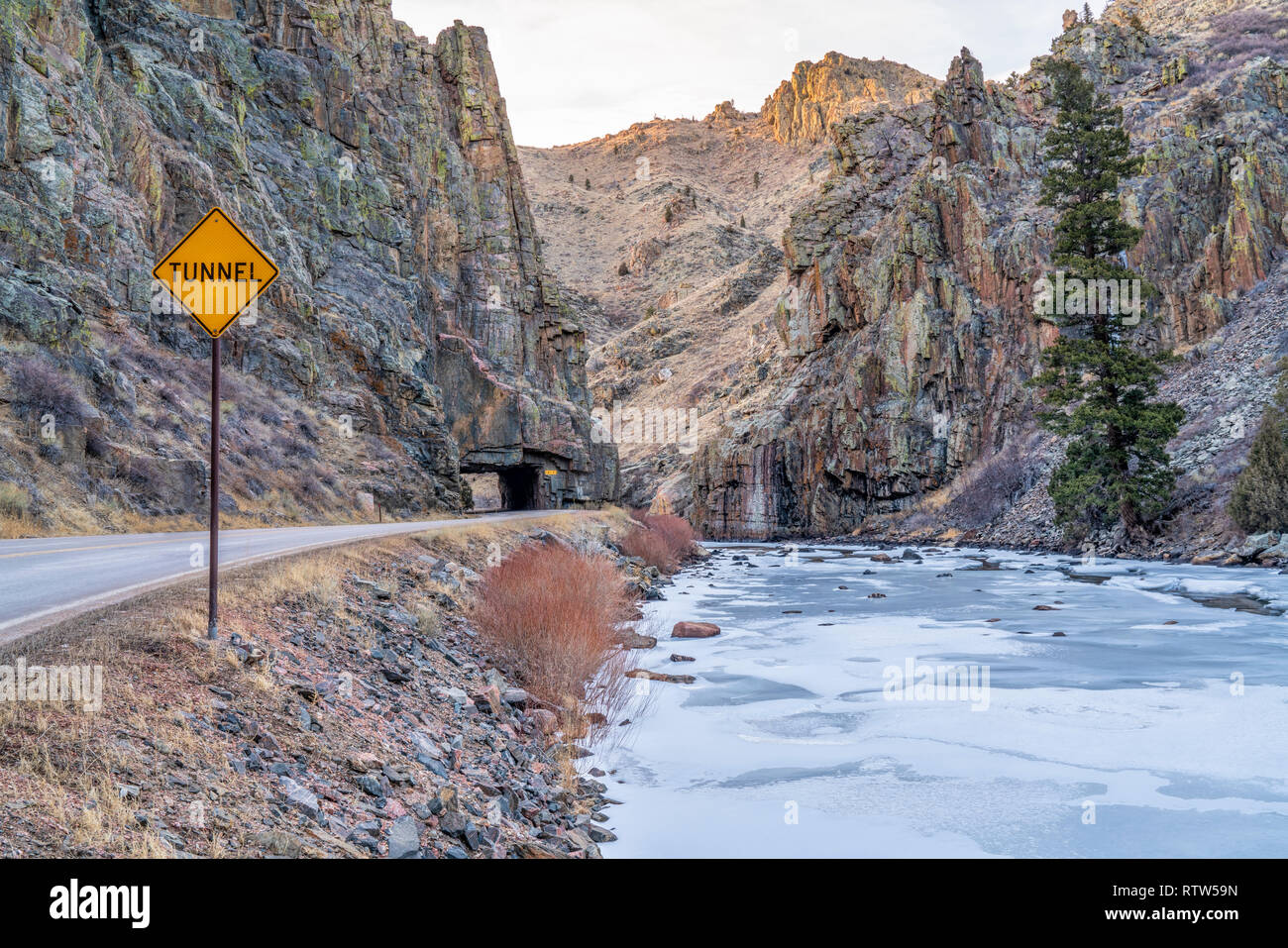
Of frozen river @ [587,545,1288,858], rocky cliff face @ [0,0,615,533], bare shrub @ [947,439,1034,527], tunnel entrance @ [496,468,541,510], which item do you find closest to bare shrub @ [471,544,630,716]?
frozen river @ [587,545,1288,858]

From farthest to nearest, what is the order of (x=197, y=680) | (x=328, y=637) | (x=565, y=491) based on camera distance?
(x=565, y=491)
(x=328, y=637)
(x=197, y=680)

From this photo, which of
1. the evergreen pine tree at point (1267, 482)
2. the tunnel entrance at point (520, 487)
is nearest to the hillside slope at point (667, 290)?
the tunnel entrance at point (520, 487)

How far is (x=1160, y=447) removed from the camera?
36312mm

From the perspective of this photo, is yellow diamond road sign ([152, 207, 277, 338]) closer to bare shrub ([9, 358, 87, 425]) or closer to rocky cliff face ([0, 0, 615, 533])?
rocky cliff face ([0, 0, 615, 533])

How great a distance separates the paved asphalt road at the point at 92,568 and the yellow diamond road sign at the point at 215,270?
3.08m

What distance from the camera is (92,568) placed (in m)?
11.5

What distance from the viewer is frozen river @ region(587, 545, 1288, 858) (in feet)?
26.6

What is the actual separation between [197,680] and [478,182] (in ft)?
205

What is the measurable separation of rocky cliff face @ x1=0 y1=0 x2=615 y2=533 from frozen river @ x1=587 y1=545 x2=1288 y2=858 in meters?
16.7

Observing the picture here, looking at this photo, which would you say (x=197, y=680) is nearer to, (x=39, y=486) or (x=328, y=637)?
(x=328, y=637)

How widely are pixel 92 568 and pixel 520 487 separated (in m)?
56.2

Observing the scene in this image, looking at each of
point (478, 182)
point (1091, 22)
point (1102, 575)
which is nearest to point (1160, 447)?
point (1102, 575)

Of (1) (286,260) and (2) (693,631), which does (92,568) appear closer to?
(2) (693,631)

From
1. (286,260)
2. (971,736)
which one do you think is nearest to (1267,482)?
(971,736)
